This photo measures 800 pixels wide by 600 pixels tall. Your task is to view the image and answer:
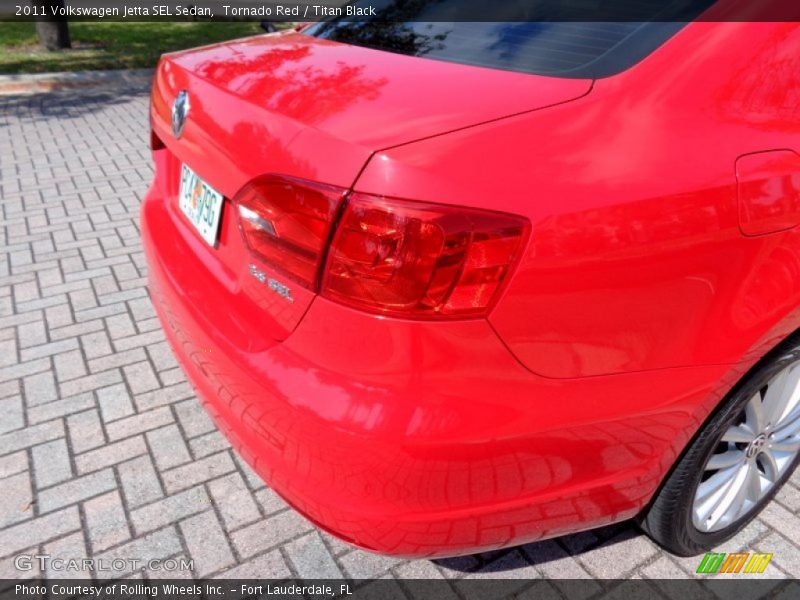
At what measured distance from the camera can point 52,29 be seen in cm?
879

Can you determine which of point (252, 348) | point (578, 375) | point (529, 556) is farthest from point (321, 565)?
point (578, 375)

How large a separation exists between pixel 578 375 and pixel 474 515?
1.29 ft

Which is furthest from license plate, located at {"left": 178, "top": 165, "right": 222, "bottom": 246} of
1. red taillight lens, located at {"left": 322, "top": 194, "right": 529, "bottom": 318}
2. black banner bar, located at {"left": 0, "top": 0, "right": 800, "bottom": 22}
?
black banner bar, located at {"left": 0, "top": 0, "right": 800, "bottom": 22}

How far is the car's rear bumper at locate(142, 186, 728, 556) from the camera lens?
1.30 metres

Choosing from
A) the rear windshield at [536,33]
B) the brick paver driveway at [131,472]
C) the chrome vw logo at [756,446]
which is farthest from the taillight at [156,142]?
the chrome vw logo at [756,446]

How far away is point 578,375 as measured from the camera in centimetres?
138

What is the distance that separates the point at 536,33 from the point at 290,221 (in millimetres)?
865

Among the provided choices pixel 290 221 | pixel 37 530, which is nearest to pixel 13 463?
pixel 37 530

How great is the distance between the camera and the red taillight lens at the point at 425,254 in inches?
48.4

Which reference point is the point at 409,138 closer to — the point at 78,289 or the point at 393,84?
the point at 393,84

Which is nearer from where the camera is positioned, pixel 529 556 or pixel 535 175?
pixel 535 175

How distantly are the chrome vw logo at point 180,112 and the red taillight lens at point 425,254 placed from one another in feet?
2.68

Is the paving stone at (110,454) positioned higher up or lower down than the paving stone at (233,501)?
lower down

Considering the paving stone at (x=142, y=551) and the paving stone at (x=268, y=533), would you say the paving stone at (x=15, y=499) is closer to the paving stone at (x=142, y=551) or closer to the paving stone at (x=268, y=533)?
the paving stone at (x=142, y=551)
